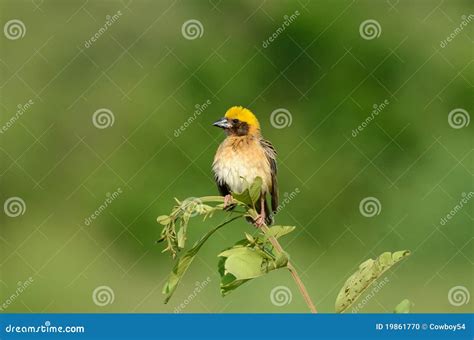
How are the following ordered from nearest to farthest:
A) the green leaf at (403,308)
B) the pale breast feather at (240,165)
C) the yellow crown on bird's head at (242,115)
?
the green leaf at (403,308), the pale breast feather at (240,165), the yellow crown on bird's head at (242,115)

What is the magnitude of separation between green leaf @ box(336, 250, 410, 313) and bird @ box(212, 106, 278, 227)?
308 cm

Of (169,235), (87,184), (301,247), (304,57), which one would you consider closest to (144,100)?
(87,184)

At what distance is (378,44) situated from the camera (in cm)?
1277

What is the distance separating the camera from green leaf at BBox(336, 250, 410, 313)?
8.35ft

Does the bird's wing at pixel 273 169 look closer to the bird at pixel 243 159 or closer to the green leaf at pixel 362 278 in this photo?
the bird at pixel 243 159

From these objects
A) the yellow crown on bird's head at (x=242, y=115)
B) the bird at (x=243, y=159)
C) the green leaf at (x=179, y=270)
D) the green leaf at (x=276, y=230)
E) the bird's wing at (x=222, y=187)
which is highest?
the yellow crown on bird's head at (x=242, y=115)

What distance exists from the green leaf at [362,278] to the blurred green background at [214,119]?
869cm

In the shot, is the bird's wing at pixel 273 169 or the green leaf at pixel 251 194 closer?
the green leaf at pixel 251 194

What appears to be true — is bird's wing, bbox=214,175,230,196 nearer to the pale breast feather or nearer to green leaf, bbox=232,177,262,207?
the pale breast feather

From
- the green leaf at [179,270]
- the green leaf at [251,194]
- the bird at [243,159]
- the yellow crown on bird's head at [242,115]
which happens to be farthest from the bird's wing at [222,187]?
the green leaf at [179,270]

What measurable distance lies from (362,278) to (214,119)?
9.15 m

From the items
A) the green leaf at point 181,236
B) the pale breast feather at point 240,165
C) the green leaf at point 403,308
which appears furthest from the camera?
the pale breast feather at point 240,165

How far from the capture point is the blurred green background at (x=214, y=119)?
11812 millimetres

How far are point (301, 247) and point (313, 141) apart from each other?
1579mm
